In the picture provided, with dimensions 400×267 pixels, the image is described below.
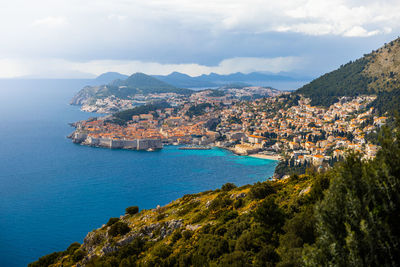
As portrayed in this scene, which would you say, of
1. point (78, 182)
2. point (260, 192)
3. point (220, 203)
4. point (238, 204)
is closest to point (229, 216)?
point (238, 204)

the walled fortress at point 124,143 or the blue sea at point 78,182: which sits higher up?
the walled fortress at point 124,143

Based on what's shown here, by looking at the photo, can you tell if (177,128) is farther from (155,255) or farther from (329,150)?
(155,255)

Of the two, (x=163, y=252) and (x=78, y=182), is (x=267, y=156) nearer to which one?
(x=78, y=182)

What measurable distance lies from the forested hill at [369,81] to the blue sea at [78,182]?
32429 mm

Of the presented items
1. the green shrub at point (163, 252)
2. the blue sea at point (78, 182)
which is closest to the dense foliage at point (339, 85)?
the blue sea at point (78, 182)

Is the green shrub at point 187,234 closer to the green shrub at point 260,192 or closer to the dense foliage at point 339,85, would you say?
the green shrub at point 260,192

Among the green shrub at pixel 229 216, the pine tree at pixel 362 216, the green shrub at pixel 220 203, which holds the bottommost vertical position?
the green shrub at pixel 220 203

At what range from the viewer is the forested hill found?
61.2m

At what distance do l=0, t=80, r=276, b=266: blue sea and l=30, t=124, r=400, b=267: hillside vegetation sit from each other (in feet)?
38.1

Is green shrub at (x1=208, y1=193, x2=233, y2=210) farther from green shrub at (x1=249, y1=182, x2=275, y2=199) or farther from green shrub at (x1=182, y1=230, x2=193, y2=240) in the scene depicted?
green shrub at (x1=182, y1=230, x2=193, y2=240)

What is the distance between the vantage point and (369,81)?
240 feet

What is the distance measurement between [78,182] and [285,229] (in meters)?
38.7

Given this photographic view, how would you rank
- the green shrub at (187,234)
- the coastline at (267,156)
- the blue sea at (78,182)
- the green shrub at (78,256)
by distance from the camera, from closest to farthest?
the green shrub at (187,234) → the green shrub at (78,256) → the blue sea at (78,182) → the coastline at (267,156)

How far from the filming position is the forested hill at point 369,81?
61.2m
